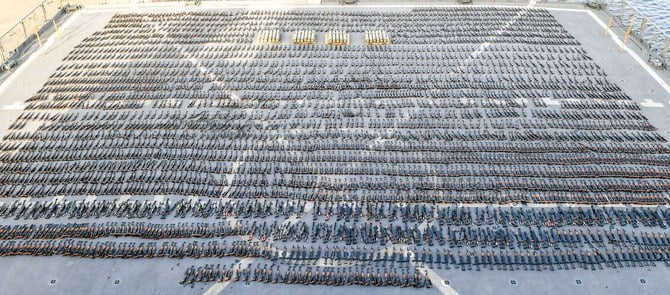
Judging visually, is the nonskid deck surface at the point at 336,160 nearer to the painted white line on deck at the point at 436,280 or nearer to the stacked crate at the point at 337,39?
the painted white line on deck at the point at 436,280

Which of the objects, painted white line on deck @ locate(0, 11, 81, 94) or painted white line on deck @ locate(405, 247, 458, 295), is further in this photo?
painted white line on deck @ locate(0, 11, 81, 94)

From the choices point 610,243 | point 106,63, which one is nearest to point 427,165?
point 610,243

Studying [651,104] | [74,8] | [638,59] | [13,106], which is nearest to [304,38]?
[13,106]

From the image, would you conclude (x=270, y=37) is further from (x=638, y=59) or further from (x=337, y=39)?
(x=638, y=59)

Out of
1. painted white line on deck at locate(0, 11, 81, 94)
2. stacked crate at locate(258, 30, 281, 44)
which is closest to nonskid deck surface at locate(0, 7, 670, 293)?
stacked crate at locate(258, 30, 281, 44)

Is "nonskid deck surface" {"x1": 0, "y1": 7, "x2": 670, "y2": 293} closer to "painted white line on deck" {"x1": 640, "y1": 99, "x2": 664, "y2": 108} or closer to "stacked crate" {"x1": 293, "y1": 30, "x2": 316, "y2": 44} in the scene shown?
"stacked crate" {"x1": 293, "y1": 30, "x2": 316, "y2": 44}

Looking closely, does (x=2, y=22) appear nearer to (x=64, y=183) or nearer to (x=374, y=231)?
(x=64, y=183)

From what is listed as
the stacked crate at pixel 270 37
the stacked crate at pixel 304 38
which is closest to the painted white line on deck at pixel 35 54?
the stacked crate at pixel 270 37

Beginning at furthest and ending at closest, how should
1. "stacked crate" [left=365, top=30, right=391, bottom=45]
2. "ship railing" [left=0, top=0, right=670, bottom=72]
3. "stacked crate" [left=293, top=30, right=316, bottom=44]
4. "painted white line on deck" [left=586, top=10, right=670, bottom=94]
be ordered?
1. "stacked crate" [left=365, top=30, right=391, bottom=45]
2. "stacked crate" [left=293, top=30, right=316, bottom=44]
3. "ship railing" [left=0, top=0, right=670, bottom=72]
4. "painted white line on deck" [left=586, top=10, right=670, bottom=94]
